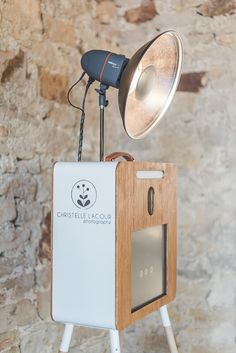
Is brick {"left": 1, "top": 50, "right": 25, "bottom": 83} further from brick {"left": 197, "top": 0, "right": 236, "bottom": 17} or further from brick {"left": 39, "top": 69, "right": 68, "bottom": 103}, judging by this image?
brick {"left": 197, "top": 0, "right": 236, "bottom": 17}

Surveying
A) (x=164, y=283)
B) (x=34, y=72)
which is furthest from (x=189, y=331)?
(x=34, y=72)

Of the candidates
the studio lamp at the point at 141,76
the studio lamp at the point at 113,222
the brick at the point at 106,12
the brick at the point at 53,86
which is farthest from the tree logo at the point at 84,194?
the brick at the point at 106,12

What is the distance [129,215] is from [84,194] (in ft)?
0.50

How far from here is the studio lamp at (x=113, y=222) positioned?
1.51 metres

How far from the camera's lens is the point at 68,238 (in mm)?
1573

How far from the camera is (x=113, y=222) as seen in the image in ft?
4.92

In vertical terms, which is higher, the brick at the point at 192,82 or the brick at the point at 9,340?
the brick at the point at 192,82

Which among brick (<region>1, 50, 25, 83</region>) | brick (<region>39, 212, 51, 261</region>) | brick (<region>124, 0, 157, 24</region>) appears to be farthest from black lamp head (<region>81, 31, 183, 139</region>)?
brick (<region>124, 0, 157, 24</region>)

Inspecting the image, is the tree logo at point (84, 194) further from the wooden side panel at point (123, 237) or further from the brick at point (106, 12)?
the brick at point (106, 12)

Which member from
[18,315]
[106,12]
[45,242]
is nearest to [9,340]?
[18,315]

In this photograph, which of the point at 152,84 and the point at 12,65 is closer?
the point at 152,84

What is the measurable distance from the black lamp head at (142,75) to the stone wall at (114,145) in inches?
14.9

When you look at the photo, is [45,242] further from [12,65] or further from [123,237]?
[12,65]

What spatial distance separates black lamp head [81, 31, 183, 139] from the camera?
158 centimetres
